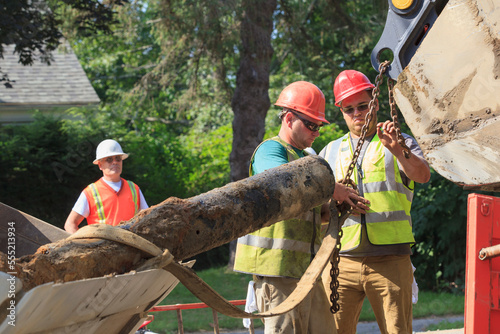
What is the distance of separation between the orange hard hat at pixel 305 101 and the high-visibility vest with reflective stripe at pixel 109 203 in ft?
8.62

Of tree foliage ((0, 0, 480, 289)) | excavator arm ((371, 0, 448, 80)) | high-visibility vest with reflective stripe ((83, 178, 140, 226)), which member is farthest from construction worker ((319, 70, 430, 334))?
tree foliage ((0, 0, 480, 289))

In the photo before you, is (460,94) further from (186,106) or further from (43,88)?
(43,88)

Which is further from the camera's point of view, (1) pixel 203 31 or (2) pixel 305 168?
(1) pixel 203 31

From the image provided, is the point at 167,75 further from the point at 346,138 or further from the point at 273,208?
the point at 273,208

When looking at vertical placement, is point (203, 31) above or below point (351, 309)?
above

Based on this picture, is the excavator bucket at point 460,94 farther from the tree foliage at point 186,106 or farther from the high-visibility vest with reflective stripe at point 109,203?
the tree foliage at point 186,106

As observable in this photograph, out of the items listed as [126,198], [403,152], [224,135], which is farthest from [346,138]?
[224,135]

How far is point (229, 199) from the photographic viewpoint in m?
2.98

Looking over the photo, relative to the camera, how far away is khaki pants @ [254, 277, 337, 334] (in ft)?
11.7

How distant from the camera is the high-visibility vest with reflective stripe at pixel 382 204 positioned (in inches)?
163

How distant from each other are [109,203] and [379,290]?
9.77 ft

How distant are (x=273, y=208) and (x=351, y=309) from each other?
1507mm

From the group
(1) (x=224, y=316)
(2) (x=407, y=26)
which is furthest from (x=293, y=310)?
(1) (x=224, y=316)

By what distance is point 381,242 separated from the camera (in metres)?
4.11
